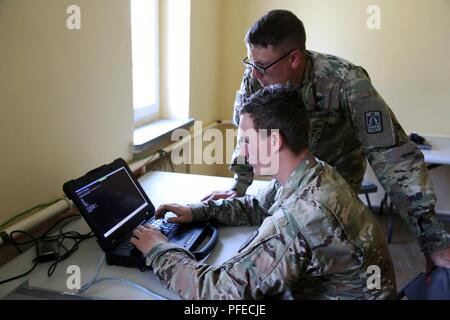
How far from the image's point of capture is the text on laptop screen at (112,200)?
1.18 meters

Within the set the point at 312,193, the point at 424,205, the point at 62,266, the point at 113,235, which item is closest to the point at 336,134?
the point at 424,205

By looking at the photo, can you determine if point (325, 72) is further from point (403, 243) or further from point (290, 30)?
point (403, 243)

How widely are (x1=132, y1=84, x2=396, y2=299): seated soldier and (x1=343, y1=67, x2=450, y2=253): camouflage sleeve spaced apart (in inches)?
12.3

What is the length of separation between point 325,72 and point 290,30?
0.22 m

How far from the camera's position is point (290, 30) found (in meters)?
1.38

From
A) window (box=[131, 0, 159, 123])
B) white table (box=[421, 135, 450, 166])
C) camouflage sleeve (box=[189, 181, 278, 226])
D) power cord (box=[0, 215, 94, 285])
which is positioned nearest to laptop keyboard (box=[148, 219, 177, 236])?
camouflage sleeve (box=[189, 181, 278, 226])

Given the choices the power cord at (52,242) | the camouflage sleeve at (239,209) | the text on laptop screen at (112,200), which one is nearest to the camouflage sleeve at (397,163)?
the camouflage sleeve at (239,209)

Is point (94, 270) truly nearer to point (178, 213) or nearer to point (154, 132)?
point (178, 213)

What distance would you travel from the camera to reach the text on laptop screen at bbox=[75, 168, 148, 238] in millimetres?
1176

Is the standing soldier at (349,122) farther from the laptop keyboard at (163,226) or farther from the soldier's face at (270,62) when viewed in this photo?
the laptop keyboard at (163,226)

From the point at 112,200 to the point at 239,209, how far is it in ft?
1.47

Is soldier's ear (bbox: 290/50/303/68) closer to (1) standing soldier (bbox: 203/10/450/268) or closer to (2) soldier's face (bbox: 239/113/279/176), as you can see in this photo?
(1) standing soldier (bbox: 203/10/450/268)

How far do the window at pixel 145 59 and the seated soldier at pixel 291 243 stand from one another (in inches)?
57.8

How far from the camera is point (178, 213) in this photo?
1377mm
